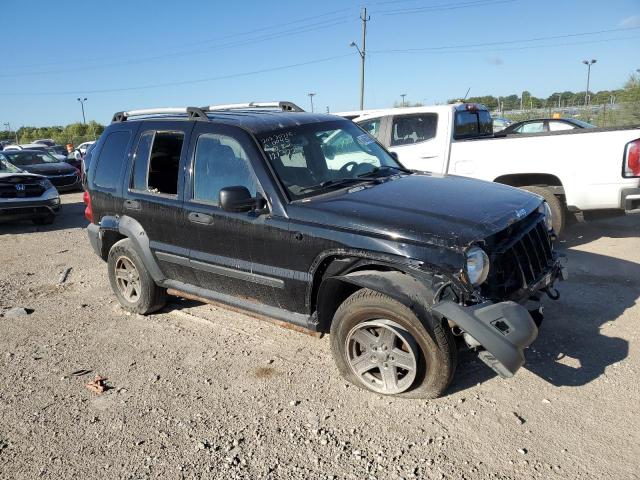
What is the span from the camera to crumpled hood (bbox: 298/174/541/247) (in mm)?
3176

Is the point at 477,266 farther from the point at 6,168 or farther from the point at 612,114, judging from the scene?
the point at 612,114

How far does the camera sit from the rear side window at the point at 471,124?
25.1ft

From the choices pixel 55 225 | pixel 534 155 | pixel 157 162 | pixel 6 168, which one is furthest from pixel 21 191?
pixel 534 155

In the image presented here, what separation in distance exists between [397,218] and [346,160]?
4.33 feet

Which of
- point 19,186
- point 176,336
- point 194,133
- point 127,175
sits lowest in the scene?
point 176,336

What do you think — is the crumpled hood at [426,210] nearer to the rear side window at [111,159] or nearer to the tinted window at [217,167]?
the tinted window at [217,167]

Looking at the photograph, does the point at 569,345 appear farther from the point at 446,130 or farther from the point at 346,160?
the point at 446,130

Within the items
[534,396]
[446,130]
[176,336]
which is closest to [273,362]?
[176,336]

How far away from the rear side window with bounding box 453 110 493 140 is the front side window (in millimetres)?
4423

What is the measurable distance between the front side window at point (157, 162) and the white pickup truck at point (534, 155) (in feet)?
9.71

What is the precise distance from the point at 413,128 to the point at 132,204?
4536 millimetres

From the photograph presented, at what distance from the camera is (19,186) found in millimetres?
10594

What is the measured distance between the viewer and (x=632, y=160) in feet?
19.3

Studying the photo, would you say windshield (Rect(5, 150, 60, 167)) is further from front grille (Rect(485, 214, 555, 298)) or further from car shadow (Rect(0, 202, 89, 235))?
front grille (Rect(485, 214, 555, 298))
